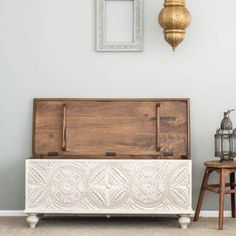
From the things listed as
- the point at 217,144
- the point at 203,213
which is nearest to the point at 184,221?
the point at 203,213

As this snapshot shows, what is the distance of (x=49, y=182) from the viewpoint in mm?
5758

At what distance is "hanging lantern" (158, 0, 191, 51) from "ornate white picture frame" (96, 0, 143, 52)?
0.88ft

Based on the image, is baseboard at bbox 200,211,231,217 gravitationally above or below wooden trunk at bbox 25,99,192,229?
below

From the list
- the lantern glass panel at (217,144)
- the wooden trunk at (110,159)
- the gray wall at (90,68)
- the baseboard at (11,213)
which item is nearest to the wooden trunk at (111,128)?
the wooden trunk at (110,159)

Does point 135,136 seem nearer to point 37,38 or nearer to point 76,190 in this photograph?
point 76,190

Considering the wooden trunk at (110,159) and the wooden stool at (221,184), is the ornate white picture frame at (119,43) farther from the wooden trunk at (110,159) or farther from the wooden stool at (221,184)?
the wooden stool at (221,184)

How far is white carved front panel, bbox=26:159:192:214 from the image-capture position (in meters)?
5.72

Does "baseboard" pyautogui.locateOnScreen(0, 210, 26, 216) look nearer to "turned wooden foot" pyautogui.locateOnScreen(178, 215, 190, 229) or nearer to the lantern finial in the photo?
"turned wooden foot" pyautogui.locateOnScreen(178, 215, 190, 229)

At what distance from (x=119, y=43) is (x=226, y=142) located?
Answer: 54.9 inches

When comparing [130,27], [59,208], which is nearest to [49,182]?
[59,208]

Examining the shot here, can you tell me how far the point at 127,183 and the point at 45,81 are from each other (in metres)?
1.37

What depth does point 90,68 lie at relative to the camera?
250 inches

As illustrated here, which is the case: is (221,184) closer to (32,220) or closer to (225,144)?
(225,144)

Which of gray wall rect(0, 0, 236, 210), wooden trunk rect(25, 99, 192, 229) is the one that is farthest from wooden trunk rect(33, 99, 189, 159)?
gray wall rect(0, 0, 236, 210)
